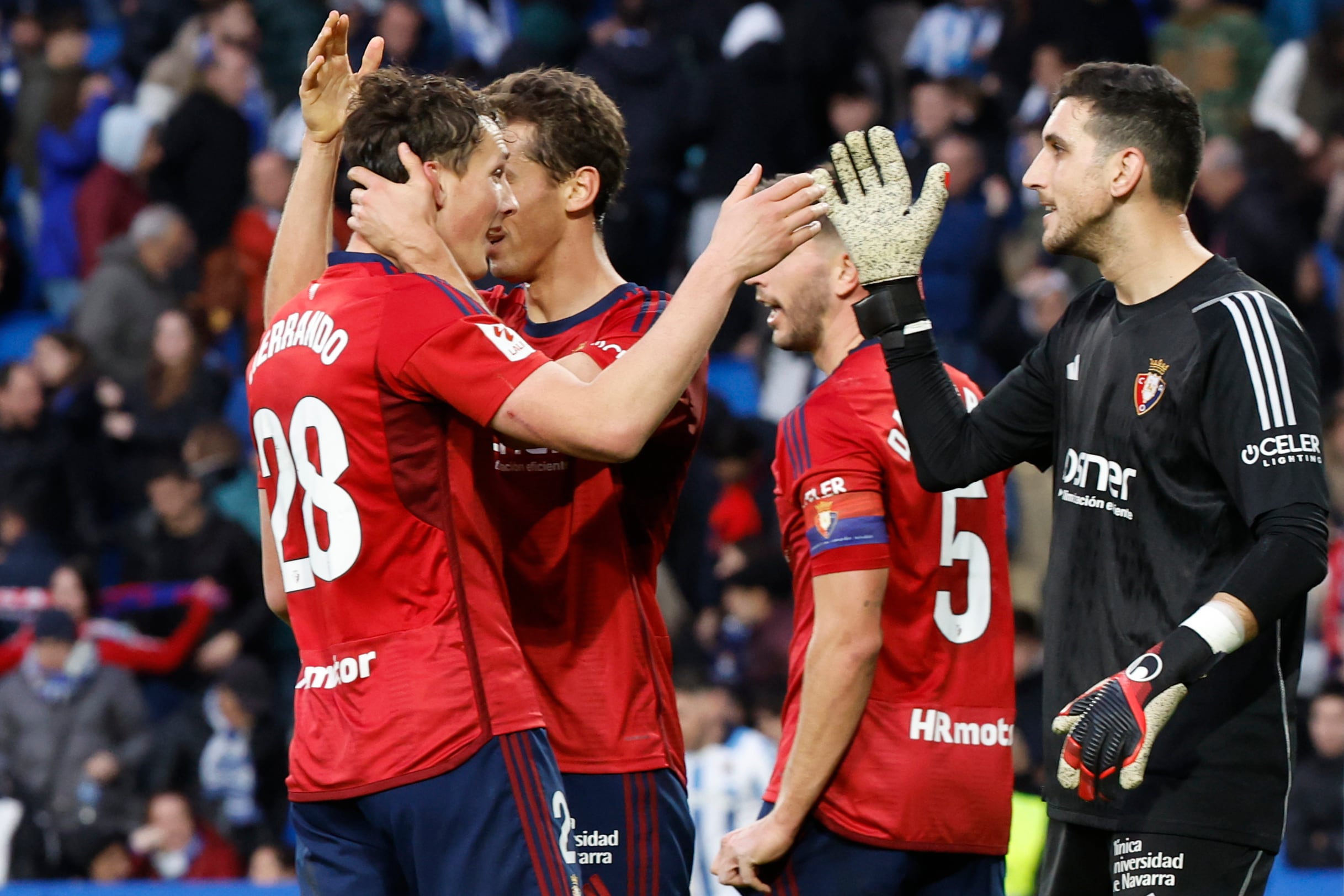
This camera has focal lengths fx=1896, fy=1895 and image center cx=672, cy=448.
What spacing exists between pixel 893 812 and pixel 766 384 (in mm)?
7311

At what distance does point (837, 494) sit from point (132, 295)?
9.50 meters

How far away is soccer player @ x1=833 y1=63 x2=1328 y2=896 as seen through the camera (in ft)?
12.4

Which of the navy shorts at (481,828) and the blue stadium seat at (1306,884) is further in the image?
the blue stadium seat at (1306,884)

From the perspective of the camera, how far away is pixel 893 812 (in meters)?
4.66

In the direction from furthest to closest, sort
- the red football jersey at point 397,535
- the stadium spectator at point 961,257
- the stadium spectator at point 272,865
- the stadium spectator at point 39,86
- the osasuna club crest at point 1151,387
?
the stadium spectator at point 39,86
the stadium spectator at point 961,257
the stadium spectator at point 272,865
the osasuna club crest at point 1151,387
the red football jersey at point 397,535

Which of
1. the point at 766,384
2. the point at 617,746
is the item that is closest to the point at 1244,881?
the point at 617,746

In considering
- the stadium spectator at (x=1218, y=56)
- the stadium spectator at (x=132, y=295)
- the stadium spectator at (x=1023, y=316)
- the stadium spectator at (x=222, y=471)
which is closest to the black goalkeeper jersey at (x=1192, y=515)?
the stadium spectator at (x=1023, y=316)

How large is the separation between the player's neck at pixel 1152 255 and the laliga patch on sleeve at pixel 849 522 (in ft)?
2.67

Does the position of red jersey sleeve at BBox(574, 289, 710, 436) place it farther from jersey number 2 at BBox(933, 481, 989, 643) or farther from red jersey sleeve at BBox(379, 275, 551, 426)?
jersey number 2 at BBox(933, 481, 989, 643)

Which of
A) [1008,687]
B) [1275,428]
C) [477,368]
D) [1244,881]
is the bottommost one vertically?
[1244,881]

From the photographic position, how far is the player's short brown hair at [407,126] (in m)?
4.12

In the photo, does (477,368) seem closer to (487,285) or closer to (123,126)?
(487,285)

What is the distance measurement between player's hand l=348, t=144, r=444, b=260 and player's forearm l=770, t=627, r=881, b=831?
1.40 m

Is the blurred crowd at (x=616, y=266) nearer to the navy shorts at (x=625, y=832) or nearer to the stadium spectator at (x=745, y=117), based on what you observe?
the stadium spectator at (x=745, y=117)
